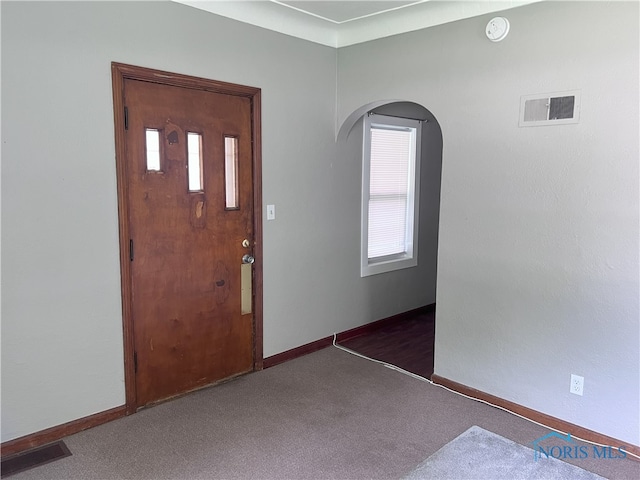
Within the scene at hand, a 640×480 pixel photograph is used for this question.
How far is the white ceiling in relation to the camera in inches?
114

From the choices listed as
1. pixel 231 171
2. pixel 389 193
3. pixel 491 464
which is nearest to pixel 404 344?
pixel 389 193

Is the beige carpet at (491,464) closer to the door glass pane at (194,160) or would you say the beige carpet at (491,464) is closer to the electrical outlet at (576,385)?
the electrical outlet at (576,385)

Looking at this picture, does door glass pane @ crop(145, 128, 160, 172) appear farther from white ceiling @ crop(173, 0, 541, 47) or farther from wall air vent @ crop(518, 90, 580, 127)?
wall air vent @ crop(518, 90, 580, 127)

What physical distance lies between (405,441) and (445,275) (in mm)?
1115

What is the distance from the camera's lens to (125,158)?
8.76 feet

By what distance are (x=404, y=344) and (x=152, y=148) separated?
8.26 ft

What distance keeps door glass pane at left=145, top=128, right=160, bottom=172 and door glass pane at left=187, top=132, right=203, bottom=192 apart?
19cm

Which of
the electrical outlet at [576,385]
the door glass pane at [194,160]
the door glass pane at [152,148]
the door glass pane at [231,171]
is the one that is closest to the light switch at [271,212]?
the door glass pane at [231,171]

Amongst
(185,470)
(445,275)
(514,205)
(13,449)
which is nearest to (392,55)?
(514,205)

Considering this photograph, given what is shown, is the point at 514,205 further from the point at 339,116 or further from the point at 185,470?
the point at 185,470

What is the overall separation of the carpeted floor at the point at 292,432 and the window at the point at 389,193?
1315 millimetres

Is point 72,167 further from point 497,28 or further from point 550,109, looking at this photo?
point 550,109

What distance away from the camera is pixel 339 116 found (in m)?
3.75

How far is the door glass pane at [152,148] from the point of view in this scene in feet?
9.07
